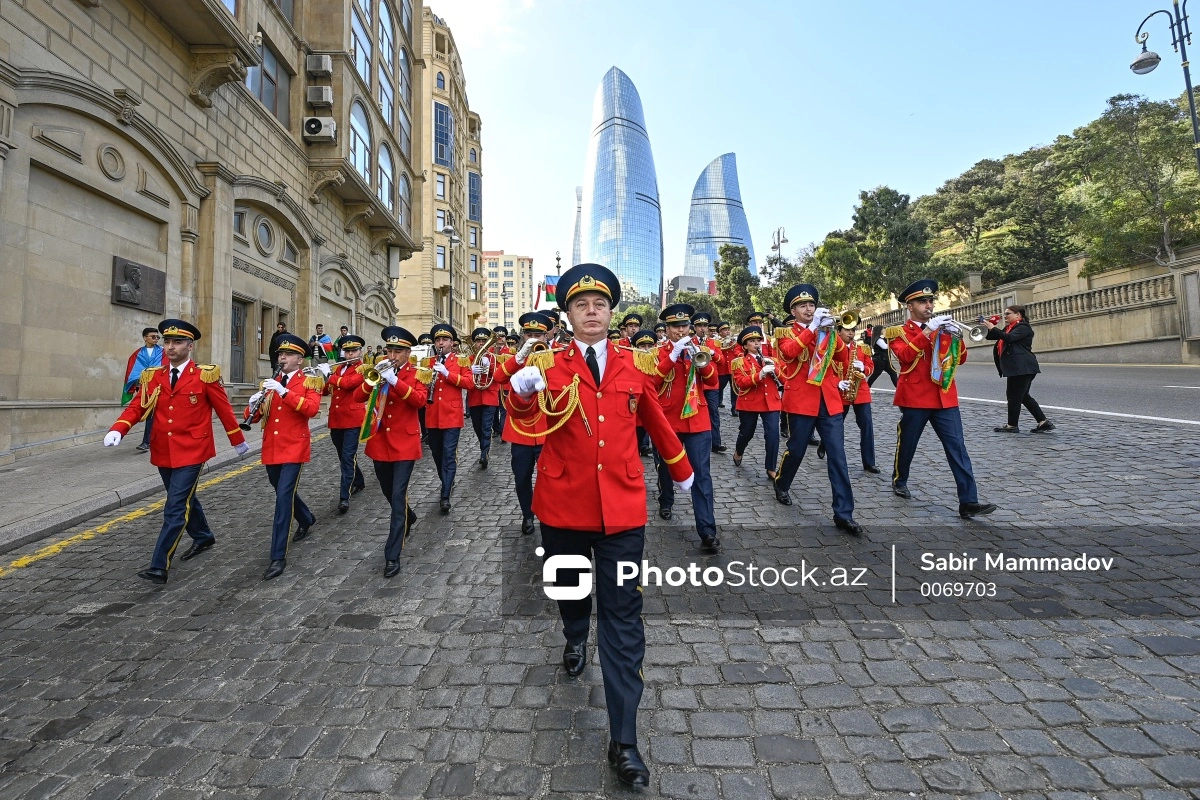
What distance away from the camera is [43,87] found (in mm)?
9156

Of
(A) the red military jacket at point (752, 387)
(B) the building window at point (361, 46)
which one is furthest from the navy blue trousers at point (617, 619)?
(B) the building window at point (361, 46)

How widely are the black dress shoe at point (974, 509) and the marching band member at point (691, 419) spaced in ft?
8.16

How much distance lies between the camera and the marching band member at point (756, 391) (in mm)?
6883

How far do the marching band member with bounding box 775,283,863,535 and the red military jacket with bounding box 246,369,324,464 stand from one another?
482 cm

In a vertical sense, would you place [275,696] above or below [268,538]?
below

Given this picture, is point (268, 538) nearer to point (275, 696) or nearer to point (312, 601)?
point (312, 601)

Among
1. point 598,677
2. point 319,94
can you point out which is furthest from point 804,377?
point 319,94

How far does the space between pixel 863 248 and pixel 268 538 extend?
38607mm

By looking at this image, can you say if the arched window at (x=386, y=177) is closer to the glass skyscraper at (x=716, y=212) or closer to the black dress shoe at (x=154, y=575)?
the black dress shoe at (x=154, y=575)

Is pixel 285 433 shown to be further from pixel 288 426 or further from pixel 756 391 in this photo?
pixel 756 391

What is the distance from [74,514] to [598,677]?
656 cm

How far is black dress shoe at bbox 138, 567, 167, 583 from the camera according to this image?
15.3 feet

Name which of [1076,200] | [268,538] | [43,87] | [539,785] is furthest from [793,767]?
[1076,200]

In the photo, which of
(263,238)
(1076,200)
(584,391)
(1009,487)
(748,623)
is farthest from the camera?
(1076,200)
